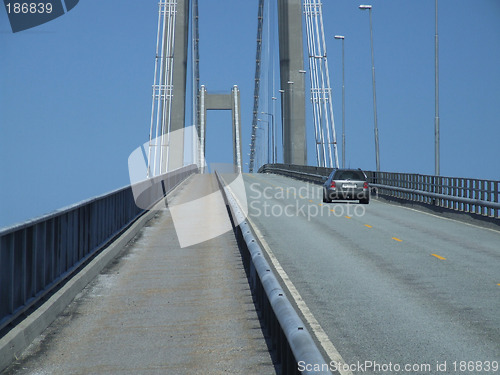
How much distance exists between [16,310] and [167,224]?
47.8 ft

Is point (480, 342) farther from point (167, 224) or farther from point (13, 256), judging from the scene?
point (167, 224)

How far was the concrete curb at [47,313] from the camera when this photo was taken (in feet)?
22.9

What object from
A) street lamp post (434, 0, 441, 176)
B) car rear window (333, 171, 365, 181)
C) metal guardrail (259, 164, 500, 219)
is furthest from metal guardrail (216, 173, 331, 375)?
car rear window (333, 171, 365, 181)

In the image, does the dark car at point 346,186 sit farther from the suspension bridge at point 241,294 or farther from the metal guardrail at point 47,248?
the metal guardrail at point 47,248

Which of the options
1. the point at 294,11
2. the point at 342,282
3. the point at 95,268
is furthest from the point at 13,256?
the point at 294,11

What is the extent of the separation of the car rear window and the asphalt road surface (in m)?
9.84

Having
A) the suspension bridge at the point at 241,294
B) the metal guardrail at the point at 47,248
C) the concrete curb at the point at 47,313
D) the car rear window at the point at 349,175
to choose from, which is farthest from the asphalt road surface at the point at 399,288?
the car rear window at the point at 349,175

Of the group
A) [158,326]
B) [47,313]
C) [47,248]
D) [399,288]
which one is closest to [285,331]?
[158,326]

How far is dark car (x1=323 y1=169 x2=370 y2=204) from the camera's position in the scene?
33.4m

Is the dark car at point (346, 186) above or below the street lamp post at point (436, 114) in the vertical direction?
below

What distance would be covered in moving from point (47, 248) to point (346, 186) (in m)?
24.8

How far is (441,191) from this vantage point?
30.0 metres

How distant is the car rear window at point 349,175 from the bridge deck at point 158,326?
20.1m

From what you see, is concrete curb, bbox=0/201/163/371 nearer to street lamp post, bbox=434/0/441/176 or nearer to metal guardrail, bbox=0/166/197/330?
metal guardrail, bbox=0/166/197/330
